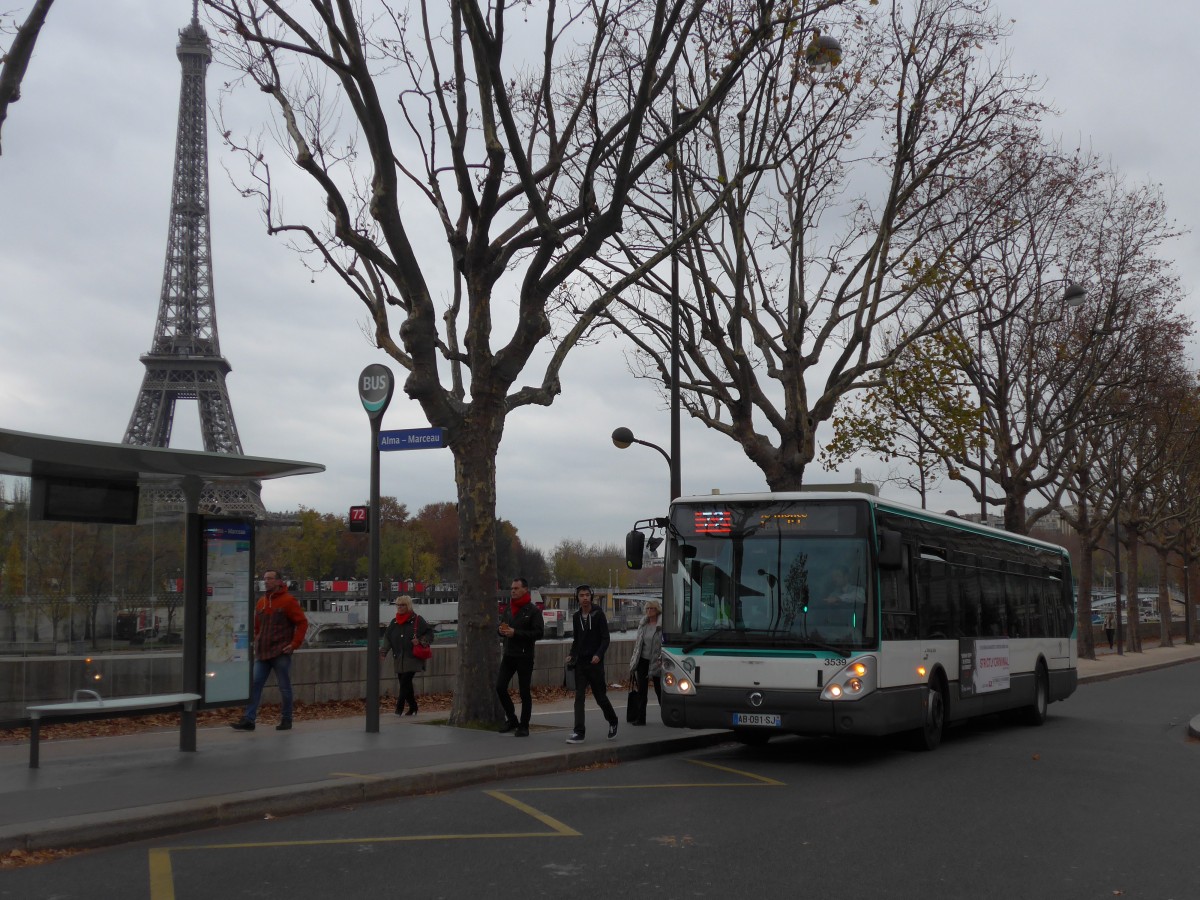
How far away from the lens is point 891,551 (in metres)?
12.0

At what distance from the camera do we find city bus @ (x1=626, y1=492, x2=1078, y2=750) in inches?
472

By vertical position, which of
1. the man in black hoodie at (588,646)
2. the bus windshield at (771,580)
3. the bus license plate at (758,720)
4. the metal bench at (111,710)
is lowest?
the bus license plate at (758,720)

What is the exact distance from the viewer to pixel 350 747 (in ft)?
38.8

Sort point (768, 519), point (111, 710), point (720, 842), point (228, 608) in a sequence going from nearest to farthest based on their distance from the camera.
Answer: point (720, 842)
point (111, 710)
point (228, 608)
point (768, 519)

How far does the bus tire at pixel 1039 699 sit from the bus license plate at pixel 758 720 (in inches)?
303

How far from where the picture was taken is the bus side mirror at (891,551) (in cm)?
1204

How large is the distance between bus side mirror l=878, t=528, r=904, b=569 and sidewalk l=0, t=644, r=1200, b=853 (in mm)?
3304

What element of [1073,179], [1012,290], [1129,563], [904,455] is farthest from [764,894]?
[1129,563]

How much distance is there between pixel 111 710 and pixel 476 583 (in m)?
4.03

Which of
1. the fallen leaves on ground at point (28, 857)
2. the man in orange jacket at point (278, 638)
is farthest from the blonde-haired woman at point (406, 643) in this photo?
the fallen leaves on ground at point (28, 857)

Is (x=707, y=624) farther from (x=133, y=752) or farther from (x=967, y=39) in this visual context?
(x=967, y=39)

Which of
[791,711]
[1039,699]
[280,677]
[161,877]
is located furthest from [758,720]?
[1039,699]

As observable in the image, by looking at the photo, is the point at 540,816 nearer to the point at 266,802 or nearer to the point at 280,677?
the point at 266,802

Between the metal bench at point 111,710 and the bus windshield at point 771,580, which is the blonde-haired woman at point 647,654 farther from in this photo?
the metal bench at point 111,710
